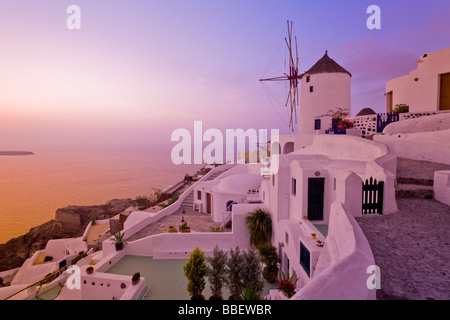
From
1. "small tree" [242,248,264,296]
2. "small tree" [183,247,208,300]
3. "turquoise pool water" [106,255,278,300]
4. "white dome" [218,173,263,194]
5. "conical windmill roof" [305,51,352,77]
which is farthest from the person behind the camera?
"conical windmill roof" [305,51,352,77]

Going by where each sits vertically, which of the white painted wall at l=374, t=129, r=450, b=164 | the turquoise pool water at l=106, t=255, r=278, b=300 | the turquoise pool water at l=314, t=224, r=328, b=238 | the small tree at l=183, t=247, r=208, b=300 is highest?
the white painted wall at l=374, t=129, r=450, b=164

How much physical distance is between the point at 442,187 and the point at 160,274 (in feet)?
38.5

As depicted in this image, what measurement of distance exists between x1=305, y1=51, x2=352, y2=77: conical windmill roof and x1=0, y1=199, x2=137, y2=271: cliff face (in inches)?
1437

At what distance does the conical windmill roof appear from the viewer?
2505cm

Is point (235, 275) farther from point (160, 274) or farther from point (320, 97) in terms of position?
point (320, 97)

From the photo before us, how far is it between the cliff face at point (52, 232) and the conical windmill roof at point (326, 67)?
36.5m

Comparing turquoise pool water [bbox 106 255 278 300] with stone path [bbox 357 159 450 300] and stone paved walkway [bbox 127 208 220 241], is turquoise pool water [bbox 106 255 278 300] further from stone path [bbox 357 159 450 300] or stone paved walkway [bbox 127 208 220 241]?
stone path [bbox 357 159 450 300]

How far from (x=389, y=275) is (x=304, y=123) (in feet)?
78.9

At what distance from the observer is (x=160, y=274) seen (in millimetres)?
10484

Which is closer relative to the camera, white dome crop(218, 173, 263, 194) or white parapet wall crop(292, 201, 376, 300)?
white parapet wall crop(292, 201, 376, 300)

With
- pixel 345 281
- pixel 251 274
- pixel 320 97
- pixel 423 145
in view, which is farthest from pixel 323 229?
pixel 320 97

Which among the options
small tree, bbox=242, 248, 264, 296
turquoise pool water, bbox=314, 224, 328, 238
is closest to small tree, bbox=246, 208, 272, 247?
turquoise pool water, bbox=314, 224, 328, 238
